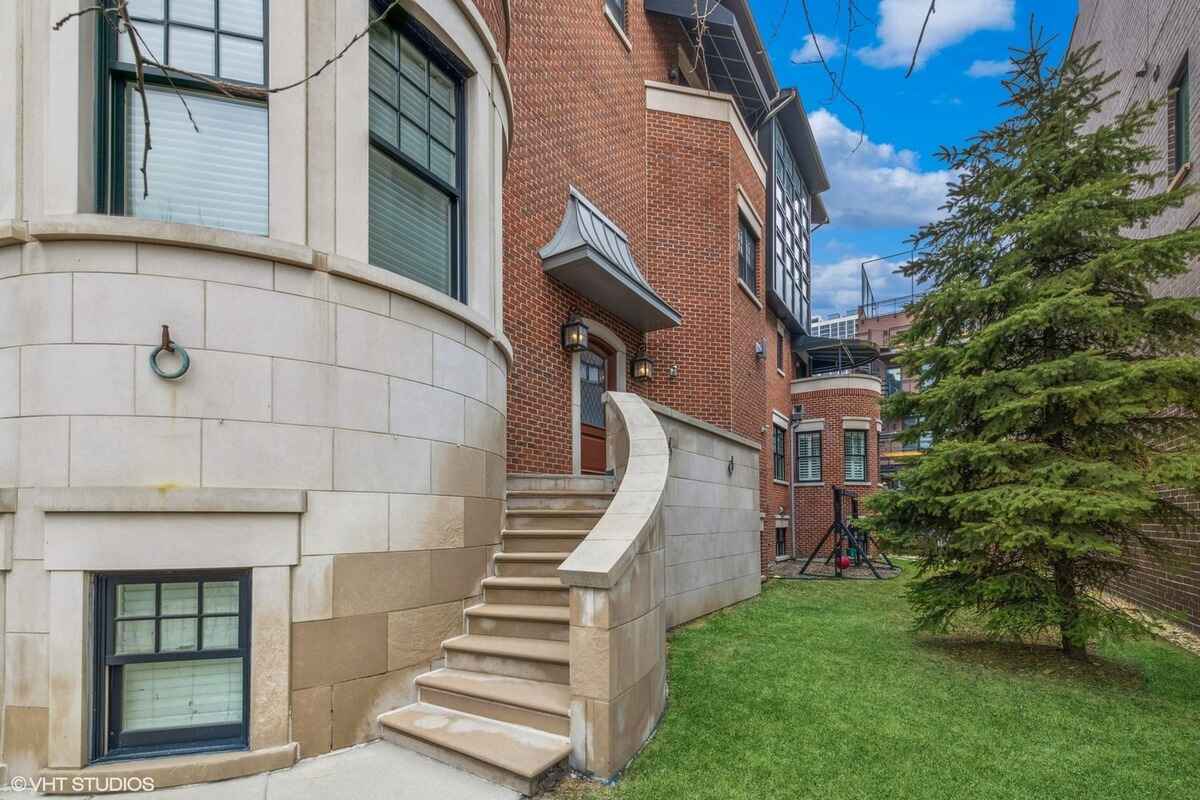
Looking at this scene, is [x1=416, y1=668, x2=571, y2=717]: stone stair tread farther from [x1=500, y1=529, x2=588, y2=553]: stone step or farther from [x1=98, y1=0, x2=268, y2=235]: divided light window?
[x1=98, y1=0, x2=268, y2=235]: divided light window

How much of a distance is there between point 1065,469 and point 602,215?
6793mm

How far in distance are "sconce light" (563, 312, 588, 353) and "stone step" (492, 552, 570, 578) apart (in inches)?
156

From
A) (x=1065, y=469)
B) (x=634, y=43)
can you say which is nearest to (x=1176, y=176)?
(x=1065, y=469)

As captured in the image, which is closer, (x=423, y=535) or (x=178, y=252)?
(x=178, y=252)

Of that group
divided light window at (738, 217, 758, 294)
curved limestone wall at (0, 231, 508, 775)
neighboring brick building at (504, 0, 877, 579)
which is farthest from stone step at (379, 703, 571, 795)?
divided light window at (738, 217, 758, 294)

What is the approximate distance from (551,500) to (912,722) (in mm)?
3404

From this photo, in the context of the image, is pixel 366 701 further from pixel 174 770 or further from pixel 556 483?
pixel 556 483

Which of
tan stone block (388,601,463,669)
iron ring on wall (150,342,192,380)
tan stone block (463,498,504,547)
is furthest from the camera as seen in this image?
tan stone block (463,498,504,547)

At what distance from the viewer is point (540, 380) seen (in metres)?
8.34

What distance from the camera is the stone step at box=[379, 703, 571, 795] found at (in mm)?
3533

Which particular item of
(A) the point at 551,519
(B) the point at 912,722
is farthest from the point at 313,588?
(B) the point at 912,722

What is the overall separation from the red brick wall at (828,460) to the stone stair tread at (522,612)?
630 inches

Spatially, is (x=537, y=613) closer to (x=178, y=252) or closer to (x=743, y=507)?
(x=178, y=252)

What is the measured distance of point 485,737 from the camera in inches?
153
